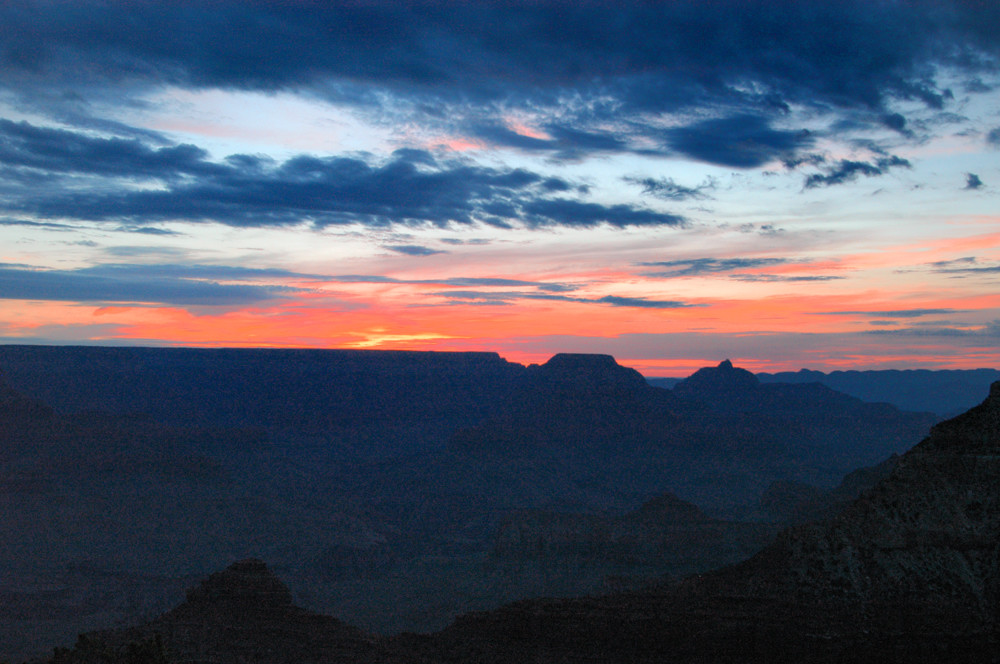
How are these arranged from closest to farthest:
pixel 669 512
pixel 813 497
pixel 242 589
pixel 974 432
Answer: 1. pixel 974 432
2. pixel 242 589
3. pixel 669 512
4. pixel 813 497

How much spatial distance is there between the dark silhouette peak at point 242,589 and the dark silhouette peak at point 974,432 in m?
39.9

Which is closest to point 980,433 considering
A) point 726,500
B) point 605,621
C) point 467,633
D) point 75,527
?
point 605,621

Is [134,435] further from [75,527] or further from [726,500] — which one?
[726,500]

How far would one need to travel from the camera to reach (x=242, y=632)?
4678cm

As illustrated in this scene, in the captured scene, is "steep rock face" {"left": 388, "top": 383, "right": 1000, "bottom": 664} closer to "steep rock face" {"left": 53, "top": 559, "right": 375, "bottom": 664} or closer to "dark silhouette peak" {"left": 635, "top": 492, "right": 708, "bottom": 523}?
"steep rock face" {"left": 53, "top": 559, "right": 375, "bottom": 664}

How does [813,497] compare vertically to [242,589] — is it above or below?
below

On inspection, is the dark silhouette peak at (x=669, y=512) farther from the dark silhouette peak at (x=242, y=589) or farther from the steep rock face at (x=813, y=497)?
the dark silhouette peak at (x=242, y=589)

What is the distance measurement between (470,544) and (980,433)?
101 meters

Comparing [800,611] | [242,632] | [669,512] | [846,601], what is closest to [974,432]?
→ [846,601]

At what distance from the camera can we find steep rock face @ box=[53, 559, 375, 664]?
1687 inches

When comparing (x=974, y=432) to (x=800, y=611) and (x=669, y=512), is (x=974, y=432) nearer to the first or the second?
(x=800, y=611)

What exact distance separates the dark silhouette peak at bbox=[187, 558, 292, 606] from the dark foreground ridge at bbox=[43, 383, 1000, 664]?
0.93 ft

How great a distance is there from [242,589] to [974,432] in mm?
43718

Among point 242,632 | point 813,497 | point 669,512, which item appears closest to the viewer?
point 242,632
